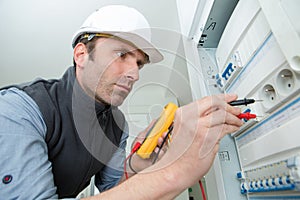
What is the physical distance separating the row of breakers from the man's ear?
70 centimetres

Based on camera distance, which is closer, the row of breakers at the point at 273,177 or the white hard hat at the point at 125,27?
the row of breakers at the point at 273,177

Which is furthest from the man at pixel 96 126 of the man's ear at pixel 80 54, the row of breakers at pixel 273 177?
the row of breakers at pixel 273 177

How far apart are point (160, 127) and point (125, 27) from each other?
1.06 ft

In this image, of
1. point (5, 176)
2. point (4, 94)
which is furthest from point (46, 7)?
point (5, 176)

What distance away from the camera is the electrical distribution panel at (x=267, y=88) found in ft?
1.41

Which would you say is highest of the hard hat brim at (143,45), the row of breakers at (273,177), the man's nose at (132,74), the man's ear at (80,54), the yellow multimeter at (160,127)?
the man's ear at (80,54)

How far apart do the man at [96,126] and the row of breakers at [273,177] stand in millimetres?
136

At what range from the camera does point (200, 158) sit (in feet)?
1.53

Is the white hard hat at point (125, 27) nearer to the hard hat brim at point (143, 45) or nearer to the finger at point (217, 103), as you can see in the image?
the hard hat brim at point (143, 45)

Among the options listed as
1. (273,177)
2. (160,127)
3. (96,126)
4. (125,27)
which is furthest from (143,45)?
(273,177)

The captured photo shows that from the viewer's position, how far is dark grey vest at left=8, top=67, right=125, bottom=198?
67cm

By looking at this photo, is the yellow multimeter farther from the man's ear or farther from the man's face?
the man's ear

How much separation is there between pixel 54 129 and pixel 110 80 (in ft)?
0.87

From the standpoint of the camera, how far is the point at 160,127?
0.59 metres
